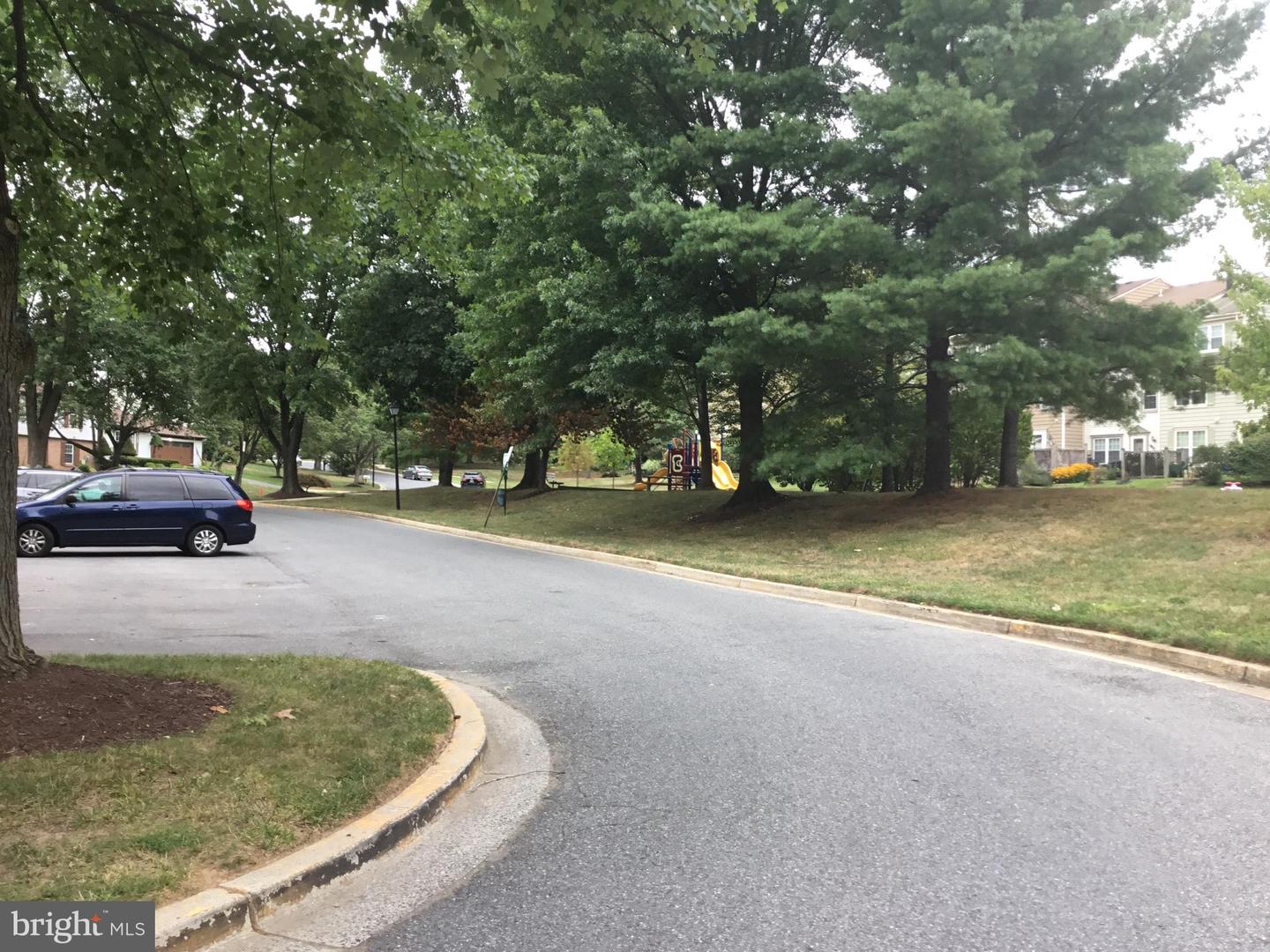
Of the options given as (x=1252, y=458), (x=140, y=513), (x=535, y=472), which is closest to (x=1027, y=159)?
(x=1252, y=458)

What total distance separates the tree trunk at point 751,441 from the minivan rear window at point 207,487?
10552mm

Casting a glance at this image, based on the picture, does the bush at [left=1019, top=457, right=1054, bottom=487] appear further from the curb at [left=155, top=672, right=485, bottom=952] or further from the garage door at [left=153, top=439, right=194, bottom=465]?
the garage door at [left=153, top=439, right=194, bottom=465]

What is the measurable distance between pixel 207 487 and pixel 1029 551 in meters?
14.6

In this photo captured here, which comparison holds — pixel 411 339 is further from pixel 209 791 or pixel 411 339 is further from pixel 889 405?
pixel 209 791

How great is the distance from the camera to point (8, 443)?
5215 mm

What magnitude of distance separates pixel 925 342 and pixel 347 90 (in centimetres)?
1323

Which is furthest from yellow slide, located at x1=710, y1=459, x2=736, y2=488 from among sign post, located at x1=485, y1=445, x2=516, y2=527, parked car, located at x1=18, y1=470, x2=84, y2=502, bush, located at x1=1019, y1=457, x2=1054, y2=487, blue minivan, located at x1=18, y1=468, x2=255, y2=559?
parked car, located at x1=18, y1=470, x2=84, y2=502

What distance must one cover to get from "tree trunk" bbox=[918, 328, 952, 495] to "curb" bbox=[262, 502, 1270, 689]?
6487 mm

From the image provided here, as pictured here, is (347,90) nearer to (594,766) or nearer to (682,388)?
(594,766)

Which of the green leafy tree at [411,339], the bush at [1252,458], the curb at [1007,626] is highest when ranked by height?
the green leafy tree at [411,339]

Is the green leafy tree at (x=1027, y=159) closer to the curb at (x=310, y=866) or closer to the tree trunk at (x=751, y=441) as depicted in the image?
the tree trunk at (x=751, y=441)

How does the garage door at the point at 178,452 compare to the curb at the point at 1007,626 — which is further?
the garage door at the point at 178,452

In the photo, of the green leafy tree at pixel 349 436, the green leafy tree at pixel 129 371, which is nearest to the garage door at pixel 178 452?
the green leafy tree at pixel 349 436

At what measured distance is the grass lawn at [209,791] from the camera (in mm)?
3343
